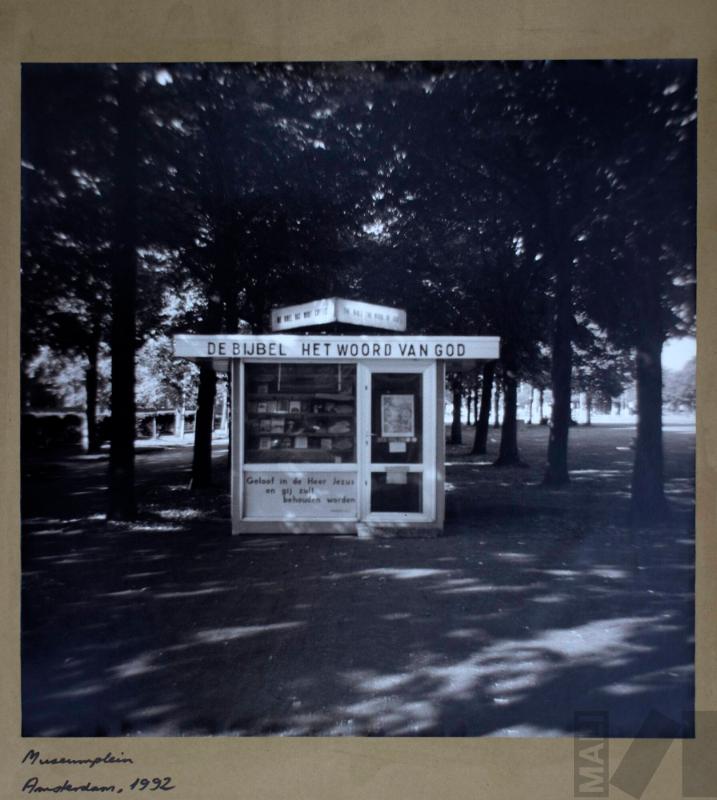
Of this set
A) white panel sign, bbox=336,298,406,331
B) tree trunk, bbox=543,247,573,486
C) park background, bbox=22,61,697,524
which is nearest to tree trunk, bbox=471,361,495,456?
tree trunk, bbox=543,247,573,486

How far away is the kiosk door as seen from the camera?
6301mm

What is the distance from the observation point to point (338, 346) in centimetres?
604

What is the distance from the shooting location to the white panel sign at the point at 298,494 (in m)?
6.34

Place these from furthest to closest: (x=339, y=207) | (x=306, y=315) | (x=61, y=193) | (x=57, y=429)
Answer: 1. (x=306, y=315)
2. (x=339, y=207)
3. (x=57, y=429)
4. (x=61, y=193)

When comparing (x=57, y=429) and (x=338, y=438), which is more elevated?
Answer: (x=57, y=429)

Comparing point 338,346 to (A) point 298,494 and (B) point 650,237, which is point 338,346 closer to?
(A) point 298,494

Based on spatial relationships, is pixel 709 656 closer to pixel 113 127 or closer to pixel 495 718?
pixel 495 718

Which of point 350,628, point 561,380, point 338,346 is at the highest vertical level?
point 338,346

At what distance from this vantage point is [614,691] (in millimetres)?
3395

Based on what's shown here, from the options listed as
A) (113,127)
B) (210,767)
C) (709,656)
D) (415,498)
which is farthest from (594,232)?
(210,767)

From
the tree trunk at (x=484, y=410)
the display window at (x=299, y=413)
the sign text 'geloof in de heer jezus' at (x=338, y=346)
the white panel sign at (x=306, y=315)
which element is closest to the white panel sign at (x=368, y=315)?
the white panel sign at (x=306, y=315)

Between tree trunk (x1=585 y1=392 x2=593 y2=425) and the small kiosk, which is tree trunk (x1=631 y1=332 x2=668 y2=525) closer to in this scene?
the small kiosk
